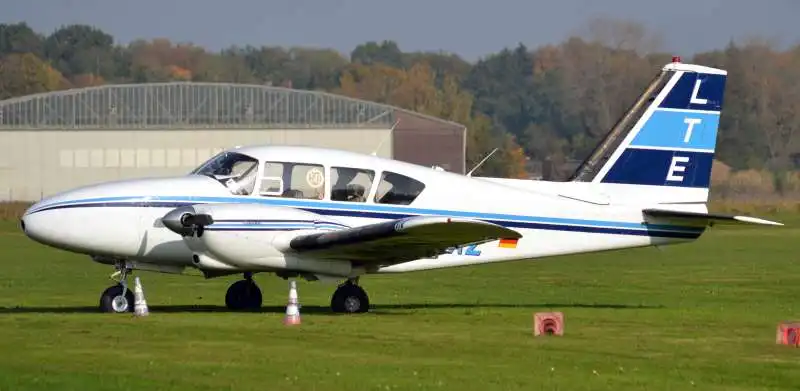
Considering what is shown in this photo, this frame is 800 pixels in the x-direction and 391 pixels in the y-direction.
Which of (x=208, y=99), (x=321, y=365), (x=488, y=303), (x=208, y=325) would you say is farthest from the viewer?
(x=208, y=99)

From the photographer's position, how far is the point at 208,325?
1827 centimetres

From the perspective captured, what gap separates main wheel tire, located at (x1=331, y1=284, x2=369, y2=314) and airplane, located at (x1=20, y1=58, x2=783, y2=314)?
19 millimetres

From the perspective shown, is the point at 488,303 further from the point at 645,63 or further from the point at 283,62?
the point at 283,62

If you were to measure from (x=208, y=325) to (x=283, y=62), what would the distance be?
134564 mm

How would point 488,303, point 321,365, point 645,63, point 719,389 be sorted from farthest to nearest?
point 645,63, point 488,303, point 321,365, point 719,389

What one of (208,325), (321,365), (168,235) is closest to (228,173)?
(168,235)

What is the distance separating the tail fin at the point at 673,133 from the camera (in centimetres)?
2294

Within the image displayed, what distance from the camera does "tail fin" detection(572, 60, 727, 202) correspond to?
75.3 ft

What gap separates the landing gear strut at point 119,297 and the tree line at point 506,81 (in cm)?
6201

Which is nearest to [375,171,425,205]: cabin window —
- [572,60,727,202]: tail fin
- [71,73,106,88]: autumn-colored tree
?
[572,60,727,202]: tail fin

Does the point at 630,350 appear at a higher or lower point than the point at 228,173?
lower

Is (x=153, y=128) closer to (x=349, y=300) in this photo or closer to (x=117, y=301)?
(x=349, y=300)

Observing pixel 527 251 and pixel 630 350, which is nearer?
pixel 630 350

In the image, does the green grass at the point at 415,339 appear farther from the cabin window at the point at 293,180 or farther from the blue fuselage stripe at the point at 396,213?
the cabin window at the point at 293,180
